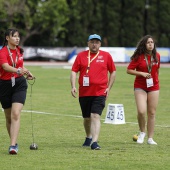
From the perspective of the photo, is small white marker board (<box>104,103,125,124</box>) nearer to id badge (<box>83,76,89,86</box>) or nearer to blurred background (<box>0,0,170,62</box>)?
id badge (<box>83,76,89,86</box>)

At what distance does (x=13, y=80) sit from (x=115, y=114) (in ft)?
17.3

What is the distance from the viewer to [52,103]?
2183cm

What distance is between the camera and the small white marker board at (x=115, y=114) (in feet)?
52.0

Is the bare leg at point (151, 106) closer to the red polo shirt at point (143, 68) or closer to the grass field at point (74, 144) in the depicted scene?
the red polo shirt at point (143, 68)

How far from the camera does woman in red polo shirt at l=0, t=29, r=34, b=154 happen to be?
1099 cm

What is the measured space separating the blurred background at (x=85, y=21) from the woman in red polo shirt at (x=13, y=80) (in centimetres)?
5485

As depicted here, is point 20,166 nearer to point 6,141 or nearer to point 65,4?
point 6,141

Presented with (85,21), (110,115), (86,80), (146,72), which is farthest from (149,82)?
(85,21)

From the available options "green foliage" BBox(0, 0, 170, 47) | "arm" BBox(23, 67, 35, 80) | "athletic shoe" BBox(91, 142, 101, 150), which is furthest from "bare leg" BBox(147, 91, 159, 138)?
"green foliage" BBox(0, 0, 170, 47)

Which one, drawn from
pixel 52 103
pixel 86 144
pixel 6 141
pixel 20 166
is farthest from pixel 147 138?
pixel 52 103

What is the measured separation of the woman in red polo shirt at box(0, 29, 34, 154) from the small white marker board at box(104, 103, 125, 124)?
4873 millimetres

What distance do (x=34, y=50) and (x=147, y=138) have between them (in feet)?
152

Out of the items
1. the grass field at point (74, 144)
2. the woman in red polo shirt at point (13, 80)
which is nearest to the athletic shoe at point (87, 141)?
the grass field at point (74, 144)

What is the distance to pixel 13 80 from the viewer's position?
11.1 meters
